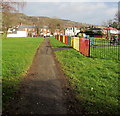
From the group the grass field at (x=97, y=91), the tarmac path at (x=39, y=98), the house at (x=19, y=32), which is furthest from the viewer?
the house at (x=19, y=32)

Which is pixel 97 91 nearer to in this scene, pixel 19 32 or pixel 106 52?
pixel 106 52

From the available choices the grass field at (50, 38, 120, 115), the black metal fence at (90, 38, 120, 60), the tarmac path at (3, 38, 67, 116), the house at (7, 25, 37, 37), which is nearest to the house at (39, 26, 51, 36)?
the house at (7, 25, 37, 37)

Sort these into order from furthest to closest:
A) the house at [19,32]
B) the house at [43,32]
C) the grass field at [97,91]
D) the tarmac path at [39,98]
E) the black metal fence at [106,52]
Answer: the house at [43,32], the house at [19,32], the black metal fence at [106,52], the grass field at [97,91], the tarmac path at [39,98]

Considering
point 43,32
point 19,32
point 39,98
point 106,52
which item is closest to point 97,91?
point 39,98

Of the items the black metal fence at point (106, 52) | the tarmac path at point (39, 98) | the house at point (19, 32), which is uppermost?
the house at point (19, 32)

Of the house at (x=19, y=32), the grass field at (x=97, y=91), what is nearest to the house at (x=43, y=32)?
the house at (x=19, y=32)

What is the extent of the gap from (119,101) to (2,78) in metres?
3.93

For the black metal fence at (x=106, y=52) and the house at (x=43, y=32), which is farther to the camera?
the house at (x=43, y=32)

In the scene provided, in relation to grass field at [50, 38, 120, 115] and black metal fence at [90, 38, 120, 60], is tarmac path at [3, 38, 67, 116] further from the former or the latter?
black metal fence at [90, 38, 120, 60]

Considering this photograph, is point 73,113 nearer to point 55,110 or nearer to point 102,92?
point 55,110

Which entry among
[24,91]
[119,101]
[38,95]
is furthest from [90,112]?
[24,91]

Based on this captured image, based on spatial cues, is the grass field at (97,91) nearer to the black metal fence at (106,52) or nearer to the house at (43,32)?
the black metal fence at (106,52)

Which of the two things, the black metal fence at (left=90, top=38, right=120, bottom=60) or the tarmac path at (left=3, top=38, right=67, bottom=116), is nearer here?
the tarmac path at (left=3, top=38, right=67, bottom=116)

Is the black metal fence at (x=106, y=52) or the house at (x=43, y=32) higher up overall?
the house at (x=43, y=32)
